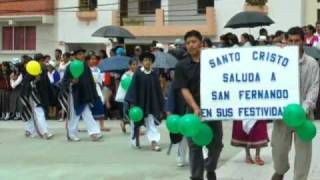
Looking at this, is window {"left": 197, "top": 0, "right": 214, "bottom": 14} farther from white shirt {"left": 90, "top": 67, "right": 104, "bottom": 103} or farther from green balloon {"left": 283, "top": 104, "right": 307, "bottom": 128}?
green balloon {"left": 283, "top": 104, "right": 307, "bottom": 128}

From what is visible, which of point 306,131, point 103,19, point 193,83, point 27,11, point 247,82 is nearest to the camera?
point 306,131

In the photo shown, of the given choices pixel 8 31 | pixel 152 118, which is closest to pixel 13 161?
pixel 152 118

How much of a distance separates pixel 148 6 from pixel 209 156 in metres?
27.3

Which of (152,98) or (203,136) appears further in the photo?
(152,98)

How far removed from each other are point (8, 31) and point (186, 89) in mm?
30569

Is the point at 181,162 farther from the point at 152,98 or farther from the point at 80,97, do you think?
the point at 80,97

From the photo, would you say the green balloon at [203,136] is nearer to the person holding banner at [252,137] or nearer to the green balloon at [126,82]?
the person holding banner at [252,137]

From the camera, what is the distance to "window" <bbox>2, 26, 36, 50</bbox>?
118ft

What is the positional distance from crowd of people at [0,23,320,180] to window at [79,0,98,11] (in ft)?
48.6

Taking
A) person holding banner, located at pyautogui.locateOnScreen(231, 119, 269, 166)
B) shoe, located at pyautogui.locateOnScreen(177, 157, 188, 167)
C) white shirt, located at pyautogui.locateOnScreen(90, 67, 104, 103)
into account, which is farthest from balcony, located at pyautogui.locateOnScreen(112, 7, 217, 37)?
shoe, located at pyautogui.locateOnScreen(177, 157, 188, 167)

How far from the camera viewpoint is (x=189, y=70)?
7.71 metres

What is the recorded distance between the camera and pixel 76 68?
13.1 metres

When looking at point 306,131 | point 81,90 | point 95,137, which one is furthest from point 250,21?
point 306,131

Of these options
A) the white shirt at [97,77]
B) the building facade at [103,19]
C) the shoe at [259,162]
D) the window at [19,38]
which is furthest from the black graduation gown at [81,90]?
the window at [19,38]
